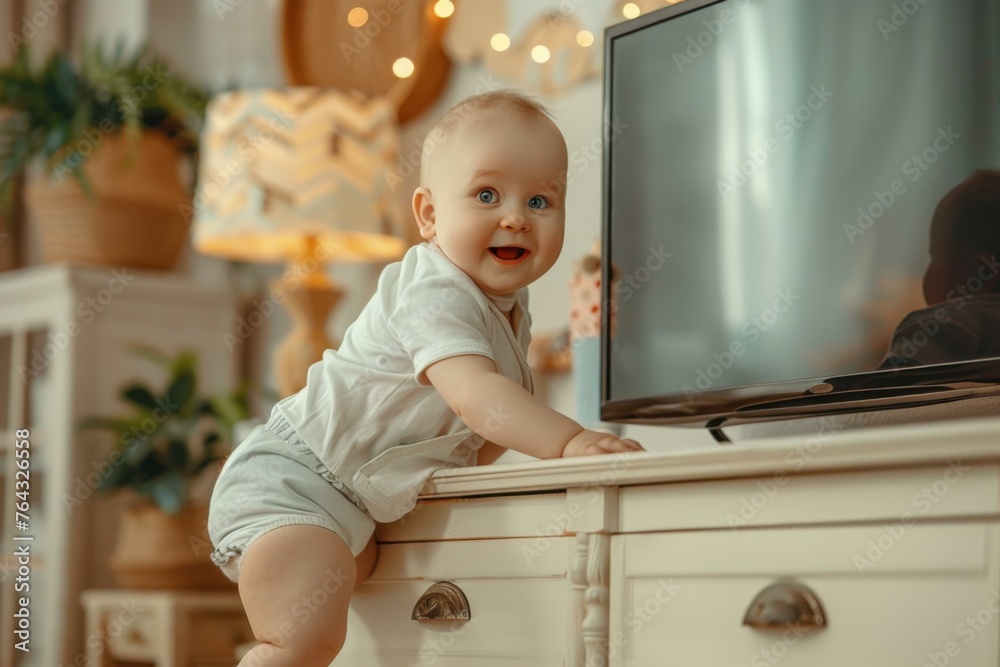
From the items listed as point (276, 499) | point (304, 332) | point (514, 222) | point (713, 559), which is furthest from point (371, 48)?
point (713, 559)

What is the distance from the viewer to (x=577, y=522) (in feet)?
3.49

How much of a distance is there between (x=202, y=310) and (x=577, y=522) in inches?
87.9

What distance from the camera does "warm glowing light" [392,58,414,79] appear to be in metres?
2.46

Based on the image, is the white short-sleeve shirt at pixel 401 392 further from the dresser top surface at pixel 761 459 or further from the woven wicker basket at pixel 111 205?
the woven wicker basket at pixel 111 205

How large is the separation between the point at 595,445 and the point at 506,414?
10 centimetres

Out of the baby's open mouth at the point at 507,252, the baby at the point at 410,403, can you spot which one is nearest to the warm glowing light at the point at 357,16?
the baby at the point at 410,403

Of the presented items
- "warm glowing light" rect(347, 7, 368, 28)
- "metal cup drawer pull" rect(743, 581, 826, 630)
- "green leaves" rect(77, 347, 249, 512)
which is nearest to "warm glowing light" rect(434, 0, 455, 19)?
"warm glowing light" rect(347, 7, 368, 28)

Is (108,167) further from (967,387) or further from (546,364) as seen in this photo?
(967,387)

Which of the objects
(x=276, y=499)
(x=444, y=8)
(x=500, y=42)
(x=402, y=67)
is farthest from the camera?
(x=402, y=67)

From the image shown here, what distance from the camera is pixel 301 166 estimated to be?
90.0 inches

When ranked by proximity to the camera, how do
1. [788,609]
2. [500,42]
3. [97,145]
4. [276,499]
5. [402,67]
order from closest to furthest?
1. [788,609]
2. [276,499]
3. [500,42]
4. [402,67]
5. [97,145]

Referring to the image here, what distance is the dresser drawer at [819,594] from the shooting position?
82 centimetres

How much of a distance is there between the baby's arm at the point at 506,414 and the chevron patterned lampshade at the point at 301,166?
1172 mm

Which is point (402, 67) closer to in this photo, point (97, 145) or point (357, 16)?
point (357, 16)
